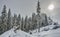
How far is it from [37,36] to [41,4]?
2.94 m

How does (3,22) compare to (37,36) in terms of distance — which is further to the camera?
(3,22)

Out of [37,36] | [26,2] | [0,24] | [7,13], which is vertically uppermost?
[26,2]

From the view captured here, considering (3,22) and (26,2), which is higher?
(26,2)

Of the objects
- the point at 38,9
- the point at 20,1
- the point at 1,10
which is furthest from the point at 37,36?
the point at 1,10

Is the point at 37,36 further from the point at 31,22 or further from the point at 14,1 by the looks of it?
the point at 31,22

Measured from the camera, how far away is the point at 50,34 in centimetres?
1031

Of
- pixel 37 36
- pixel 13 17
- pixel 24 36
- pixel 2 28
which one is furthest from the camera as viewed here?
pixel 13 17

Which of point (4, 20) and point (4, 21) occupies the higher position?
point (4, 20)

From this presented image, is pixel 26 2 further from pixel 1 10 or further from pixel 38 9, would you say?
pixel 1 10

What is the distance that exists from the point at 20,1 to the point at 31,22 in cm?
562

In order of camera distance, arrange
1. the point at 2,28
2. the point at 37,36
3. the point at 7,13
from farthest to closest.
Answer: the point at 7,13
the point at 2,28
the point at 37,36

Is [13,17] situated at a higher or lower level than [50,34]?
higher

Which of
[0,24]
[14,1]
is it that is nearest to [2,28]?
[0,24]

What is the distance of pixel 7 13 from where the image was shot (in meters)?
14.1
